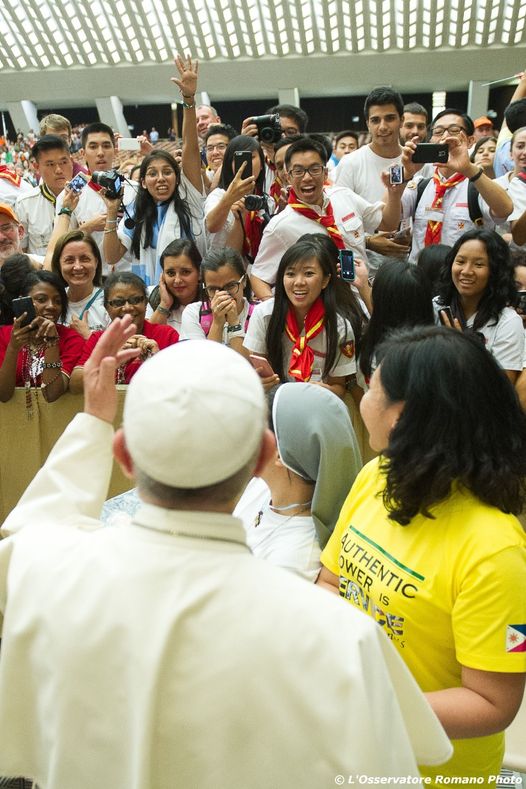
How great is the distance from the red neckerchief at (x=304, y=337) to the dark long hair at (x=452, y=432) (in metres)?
2.00

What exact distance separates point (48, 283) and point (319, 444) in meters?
2.35

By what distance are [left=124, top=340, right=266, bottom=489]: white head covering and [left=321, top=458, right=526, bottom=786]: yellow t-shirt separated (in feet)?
1.78

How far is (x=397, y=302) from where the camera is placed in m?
3.33

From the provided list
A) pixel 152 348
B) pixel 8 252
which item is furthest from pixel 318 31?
pixel 152 348

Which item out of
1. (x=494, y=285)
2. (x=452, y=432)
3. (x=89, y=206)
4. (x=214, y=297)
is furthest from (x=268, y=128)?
(x=452, y=432)

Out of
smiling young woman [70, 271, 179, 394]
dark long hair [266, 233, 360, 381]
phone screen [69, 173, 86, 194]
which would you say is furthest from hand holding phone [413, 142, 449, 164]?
phone screen [69, 173, 86, 194]

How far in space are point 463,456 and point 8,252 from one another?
3886 mm

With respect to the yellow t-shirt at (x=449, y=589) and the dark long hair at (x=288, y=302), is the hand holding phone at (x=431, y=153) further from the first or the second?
the yellow t-shirt at (x=449, y=589)

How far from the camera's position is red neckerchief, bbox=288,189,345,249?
13.9 ft

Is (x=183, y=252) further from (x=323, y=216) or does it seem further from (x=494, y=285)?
(x=494, y=285)

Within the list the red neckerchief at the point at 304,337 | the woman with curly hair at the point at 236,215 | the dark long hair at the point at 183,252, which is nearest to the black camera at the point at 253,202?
the woman with curly hair at the point at 236,215

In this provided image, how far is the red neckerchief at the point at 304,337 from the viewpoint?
3.53m

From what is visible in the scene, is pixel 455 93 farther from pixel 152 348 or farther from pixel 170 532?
pixel 170 532

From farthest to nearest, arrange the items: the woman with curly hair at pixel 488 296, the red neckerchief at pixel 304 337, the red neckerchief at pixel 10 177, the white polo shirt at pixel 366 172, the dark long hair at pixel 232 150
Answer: the red neckerchief at pixel 10 177 < the white polo shirt at pixel 366 172 < the dark long hair at pixel 232 150 < the red neckerchief at pixel 304 337 < the woman with curly hair at pixel 488 296
